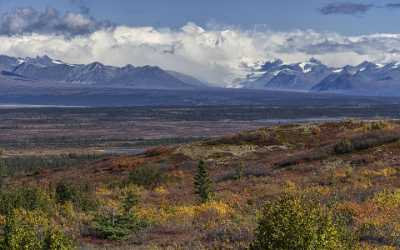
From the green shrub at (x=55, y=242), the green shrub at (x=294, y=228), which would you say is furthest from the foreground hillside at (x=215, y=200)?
the green shrub at (x=294, y=228)

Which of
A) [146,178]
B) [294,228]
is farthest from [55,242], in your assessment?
[146,178]

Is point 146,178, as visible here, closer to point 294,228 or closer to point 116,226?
point 116,226

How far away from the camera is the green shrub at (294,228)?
35.8 feet

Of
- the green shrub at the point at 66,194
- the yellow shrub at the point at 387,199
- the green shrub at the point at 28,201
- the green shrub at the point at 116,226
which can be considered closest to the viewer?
the green shrub at the point at 116,226

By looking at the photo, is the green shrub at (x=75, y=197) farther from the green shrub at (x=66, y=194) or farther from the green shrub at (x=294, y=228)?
the green shrub at (x=294, y=228)

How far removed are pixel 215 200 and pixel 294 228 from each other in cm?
1605

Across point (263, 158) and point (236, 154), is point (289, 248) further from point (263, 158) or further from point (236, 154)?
point (236, 154)

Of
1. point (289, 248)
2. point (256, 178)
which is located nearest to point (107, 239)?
point (289, 248)

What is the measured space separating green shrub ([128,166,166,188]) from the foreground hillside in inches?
2.8

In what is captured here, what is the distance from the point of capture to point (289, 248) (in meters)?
11.0

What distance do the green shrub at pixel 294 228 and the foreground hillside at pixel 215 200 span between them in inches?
25.9

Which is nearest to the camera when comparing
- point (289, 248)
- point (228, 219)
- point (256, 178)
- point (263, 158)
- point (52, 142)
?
point (289, 248)

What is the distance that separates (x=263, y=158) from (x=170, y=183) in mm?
13479

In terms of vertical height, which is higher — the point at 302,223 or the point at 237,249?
the point at 302,223
